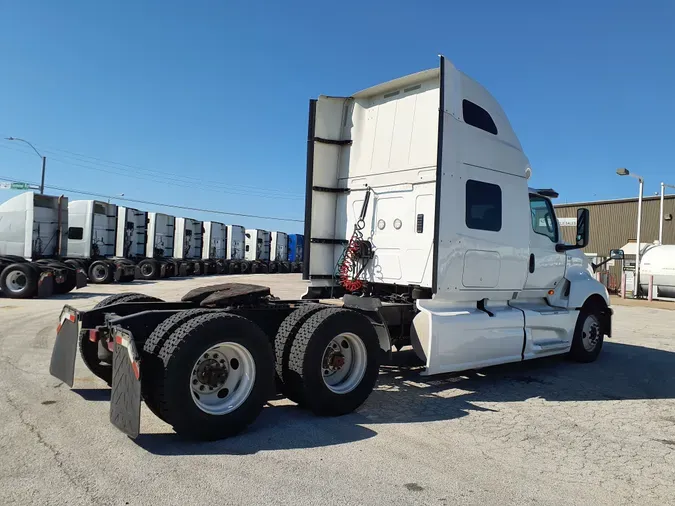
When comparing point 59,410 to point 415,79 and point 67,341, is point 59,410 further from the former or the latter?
point 415,79

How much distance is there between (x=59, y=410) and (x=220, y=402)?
68.8 inches

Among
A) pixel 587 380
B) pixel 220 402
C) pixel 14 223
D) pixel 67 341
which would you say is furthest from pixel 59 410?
pixel 14 223

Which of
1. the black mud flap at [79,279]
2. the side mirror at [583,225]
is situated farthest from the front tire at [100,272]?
the side mirror at [583,225]

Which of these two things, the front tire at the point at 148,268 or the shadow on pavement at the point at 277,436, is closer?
the shadow on pavement at the point at 277,436

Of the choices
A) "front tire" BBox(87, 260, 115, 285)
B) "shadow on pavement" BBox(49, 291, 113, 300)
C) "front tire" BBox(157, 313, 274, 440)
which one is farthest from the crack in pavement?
"front tire" BBox(87, 260, 115, 285)

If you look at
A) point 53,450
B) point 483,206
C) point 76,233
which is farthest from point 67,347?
point 76,233

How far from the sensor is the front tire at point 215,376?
3922 mm

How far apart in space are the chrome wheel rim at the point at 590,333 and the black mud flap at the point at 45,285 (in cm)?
1480

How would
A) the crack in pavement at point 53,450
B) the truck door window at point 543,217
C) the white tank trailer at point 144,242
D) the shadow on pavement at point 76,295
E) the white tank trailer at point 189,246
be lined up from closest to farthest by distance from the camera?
the crack in pavement at point 53,450
the truck door window at point 543,217
the shadow on pavement at point 76,295
the white tank trailer at point 144,242
the white tank trailer at point 189,246

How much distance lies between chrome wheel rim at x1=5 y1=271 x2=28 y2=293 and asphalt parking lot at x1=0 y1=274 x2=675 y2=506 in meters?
9.97

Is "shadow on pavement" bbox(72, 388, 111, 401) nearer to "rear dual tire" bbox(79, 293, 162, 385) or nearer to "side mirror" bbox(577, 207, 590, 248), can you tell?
"rear dual tire" bbox(79, 293, 162, 385)

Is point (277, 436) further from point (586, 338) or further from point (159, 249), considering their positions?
point (159, 249)

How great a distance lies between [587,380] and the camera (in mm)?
7141

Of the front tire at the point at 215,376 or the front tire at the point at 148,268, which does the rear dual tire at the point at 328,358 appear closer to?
the front tire at the point at 215,376
